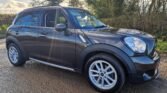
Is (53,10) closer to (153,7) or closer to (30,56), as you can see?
(30,56)

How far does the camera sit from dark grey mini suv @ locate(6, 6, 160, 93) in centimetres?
455

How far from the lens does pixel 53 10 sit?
5.76m

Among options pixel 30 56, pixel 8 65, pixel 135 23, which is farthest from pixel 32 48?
pixel 135 23

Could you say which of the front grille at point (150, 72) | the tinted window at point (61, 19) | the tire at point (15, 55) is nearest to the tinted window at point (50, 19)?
the tinted window at point (61, 19)

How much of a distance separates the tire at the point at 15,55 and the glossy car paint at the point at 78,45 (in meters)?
0.23

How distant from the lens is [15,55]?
681 cm

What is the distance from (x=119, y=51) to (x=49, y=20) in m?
2.03

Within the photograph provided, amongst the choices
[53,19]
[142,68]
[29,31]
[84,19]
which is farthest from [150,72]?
[29,31]

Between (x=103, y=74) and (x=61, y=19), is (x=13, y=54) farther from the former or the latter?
(x=103, y=74)

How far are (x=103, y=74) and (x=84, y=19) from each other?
1.42 metres

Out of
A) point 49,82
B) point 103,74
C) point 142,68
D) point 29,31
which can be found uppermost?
point 29,31

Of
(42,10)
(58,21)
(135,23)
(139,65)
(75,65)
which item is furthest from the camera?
(135,23)

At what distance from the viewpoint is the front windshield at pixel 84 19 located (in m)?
5.41

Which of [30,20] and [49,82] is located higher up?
[30,20]
